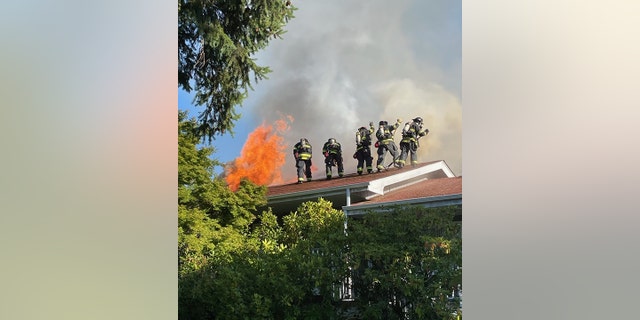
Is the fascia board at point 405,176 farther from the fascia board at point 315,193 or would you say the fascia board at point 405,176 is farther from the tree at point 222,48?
the tree at point 222,48

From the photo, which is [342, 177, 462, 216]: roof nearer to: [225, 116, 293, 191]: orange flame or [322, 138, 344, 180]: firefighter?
[322, 138, 344, 180]: firefighter

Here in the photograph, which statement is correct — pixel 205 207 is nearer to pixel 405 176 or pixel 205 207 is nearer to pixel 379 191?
pixel 379 191

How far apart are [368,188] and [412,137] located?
58 centimetres

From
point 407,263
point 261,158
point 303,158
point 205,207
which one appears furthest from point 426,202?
point 205,207

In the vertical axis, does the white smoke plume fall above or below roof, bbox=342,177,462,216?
above

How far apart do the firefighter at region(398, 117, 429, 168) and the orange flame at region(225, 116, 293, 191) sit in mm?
1159

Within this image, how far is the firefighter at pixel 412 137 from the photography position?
4996 mm

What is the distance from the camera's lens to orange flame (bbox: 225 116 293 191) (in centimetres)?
571

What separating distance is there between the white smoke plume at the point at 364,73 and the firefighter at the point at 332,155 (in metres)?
0.05

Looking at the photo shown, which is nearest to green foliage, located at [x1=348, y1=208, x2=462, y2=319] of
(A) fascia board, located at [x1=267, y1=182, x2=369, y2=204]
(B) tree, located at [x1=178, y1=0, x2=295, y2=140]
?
(A) fascia board, located at [x1=267, y1=182, x2=369, y2=204]
